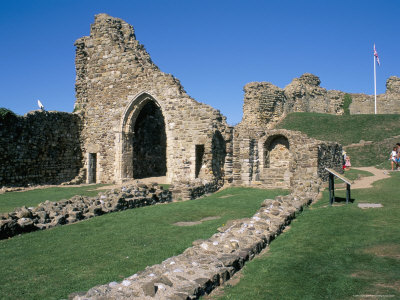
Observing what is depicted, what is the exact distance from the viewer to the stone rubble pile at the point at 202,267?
434 centimetres

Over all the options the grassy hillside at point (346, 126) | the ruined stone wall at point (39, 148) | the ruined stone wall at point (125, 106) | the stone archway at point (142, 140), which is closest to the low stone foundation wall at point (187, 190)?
the ruined stone wall at point (125, 106)

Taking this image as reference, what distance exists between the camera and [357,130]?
29.3 m

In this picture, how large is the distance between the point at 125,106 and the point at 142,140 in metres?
3.20

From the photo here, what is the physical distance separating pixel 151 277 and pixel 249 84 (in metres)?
29.5

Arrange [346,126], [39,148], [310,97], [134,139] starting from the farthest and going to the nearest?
[310,97] → [346,126] → [134,139] → [39,148]

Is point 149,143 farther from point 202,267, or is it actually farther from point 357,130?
point 202,267

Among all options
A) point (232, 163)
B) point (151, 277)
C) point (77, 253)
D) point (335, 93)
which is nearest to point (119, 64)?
point (232, 163)

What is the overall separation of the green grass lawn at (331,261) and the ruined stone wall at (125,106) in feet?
30.3

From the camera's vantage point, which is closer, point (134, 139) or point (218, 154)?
point (218, 154)

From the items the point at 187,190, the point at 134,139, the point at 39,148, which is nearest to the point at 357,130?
the point at 134,139

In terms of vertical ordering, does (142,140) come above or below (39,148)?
above

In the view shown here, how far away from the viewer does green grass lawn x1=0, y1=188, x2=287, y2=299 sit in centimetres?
552

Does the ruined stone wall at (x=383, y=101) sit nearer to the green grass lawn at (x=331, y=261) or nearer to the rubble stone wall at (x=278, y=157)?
the rubble stone wall at (x=278, y=157)

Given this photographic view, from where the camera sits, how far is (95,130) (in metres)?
21.7
